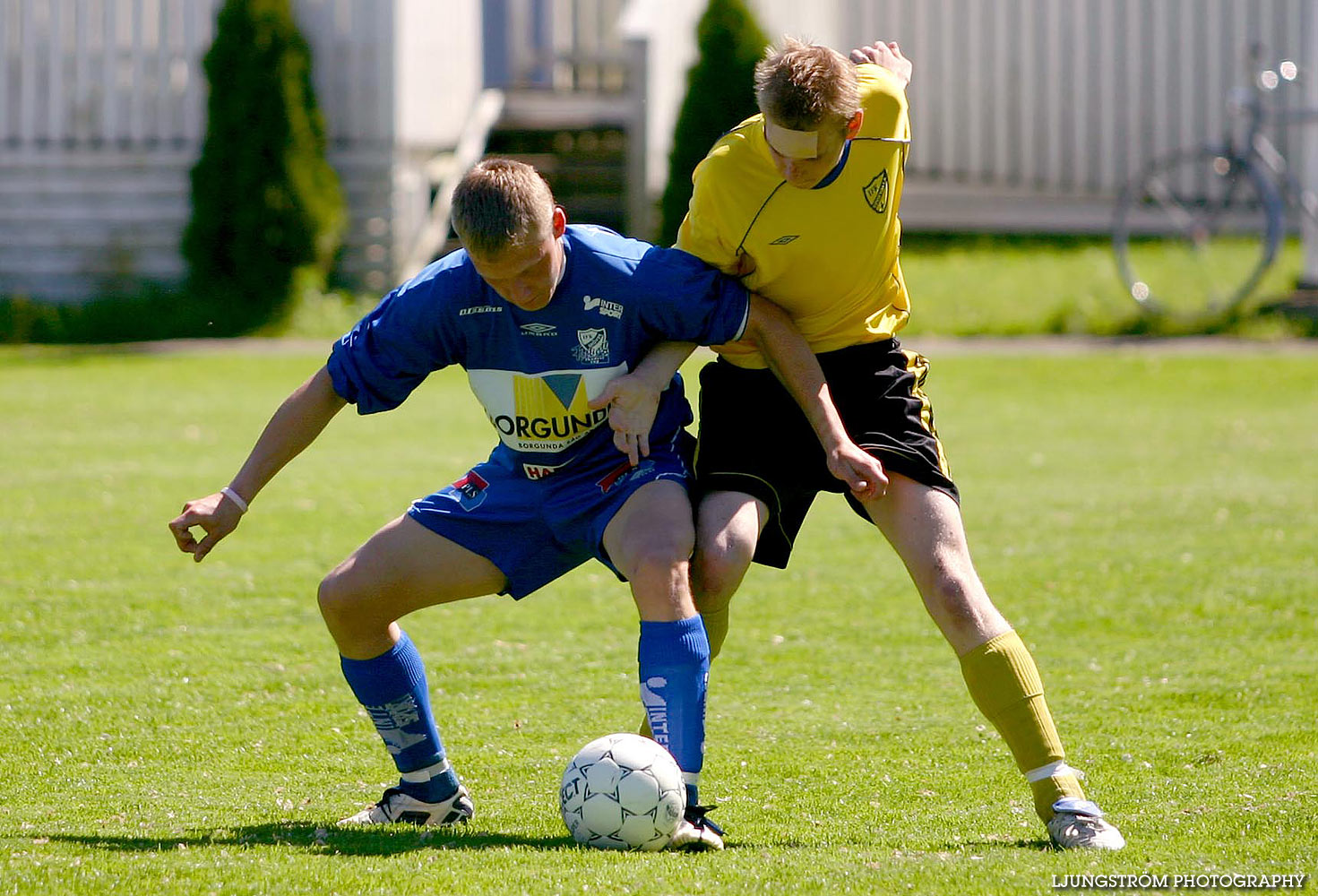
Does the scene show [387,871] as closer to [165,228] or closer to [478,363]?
[478,363]

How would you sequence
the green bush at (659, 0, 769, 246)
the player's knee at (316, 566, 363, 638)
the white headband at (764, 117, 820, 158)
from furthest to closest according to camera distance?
1. the green bush at (659, 0, 769, 246)
2. the player's knee at (316, 566, 363, 638)
3. the white headband at (764, 117, 820, 158)

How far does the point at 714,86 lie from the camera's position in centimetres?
1562

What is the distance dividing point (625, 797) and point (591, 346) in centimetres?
109

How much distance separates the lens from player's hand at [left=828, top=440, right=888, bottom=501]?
3.89 metres

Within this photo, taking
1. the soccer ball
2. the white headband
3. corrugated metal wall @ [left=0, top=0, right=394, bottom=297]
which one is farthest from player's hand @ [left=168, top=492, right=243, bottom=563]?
corrugated metal wall @ [left=0, top=0, right=394, bottom=297]

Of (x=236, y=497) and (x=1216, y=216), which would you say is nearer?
(x=236, y=497)

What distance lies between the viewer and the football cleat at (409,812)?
13.4ft

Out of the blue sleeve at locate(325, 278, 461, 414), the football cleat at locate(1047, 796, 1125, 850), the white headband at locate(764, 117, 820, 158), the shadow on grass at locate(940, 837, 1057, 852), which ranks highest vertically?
the white headband at locate(764, 117, 820, 158)

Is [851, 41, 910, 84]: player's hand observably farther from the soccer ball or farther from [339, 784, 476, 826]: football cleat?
[339, 784, 476, 826]: football cleat

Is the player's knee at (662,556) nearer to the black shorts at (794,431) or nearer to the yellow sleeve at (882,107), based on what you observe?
the black shorts at (794,431)

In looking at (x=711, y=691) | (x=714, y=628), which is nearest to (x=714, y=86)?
(x=711, y=691)

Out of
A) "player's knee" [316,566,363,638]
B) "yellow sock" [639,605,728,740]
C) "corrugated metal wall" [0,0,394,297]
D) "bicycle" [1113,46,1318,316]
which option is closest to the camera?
"player's knee" [316,566,363,638]

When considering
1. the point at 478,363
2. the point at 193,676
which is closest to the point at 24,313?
the point at 193,676

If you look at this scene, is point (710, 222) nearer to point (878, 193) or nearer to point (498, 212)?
point (878, 193)
